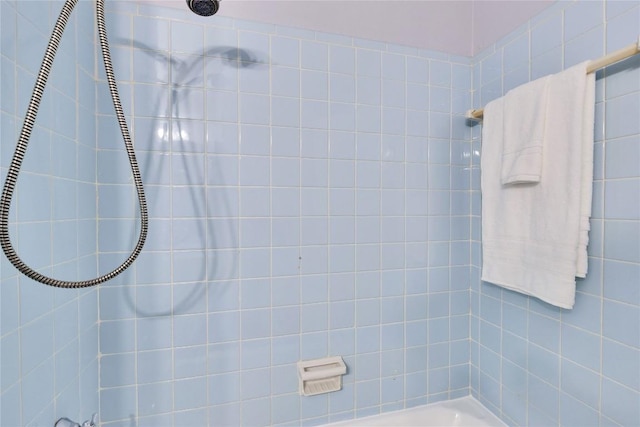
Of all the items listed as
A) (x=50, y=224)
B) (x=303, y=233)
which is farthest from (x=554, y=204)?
(x=50, y=224)

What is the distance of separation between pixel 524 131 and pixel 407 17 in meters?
0.70

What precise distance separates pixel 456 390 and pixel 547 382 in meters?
0.44

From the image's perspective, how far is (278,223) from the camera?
1150mm

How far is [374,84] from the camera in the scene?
1.24m

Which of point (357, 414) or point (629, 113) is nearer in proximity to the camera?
point (629, 113)

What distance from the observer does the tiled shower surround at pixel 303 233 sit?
0.84 meters

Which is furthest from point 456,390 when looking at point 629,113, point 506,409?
point 629,113

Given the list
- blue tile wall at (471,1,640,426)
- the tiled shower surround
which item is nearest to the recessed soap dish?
the tiled shower surround

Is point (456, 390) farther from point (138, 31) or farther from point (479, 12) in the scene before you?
point (138, 31)

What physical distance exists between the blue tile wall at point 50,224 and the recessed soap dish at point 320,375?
714 mm

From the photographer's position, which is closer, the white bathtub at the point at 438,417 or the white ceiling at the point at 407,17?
the white ceiling at the point at 407,17

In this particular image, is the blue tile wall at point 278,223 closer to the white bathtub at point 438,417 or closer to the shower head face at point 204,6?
the white bathtub at point 438,417

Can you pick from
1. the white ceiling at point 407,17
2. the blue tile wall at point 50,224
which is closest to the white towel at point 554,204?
the white ceiling at point 407,17

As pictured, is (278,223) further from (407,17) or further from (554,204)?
(407,17)
